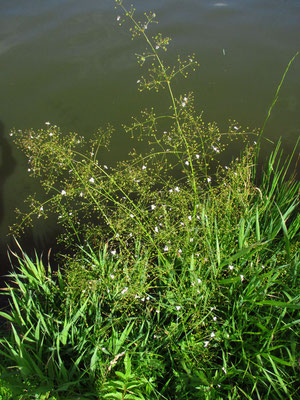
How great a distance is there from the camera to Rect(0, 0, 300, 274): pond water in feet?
12.4

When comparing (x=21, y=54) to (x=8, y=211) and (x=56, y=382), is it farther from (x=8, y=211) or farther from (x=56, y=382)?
(x=56, y=382)

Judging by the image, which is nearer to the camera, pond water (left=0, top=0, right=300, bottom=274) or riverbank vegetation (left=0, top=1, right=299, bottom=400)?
riverbank vegetation (left=0, top=1, right=299, bottom=400)

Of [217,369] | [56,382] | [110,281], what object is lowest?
[217,369]

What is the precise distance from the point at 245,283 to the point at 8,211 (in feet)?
7.98

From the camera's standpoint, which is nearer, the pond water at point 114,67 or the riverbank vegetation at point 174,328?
the riverbank vegetation at point 174,328

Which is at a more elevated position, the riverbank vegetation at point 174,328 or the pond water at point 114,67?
the pond water at point 114,67

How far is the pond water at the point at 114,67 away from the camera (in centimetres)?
379

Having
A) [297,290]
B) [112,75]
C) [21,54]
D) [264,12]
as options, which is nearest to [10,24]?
[21,54]

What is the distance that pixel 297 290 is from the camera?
193 cm

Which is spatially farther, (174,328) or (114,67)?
(114,67)

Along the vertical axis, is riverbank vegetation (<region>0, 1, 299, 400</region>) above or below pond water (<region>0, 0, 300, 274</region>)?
below

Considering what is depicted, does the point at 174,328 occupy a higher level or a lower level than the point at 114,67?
lower

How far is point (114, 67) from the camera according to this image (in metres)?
4.32

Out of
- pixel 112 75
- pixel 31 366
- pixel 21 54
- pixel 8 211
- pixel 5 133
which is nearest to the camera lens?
pixel 31 366
